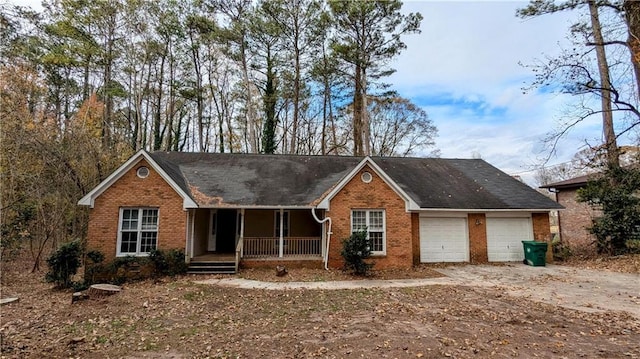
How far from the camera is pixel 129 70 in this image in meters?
23.8

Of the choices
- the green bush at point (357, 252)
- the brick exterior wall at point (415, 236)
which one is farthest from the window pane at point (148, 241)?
the brick exterior wall at point (415, 236)

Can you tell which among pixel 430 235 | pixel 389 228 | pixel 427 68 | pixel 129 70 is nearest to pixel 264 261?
pixel 389 228

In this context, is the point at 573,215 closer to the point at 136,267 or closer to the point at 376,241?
the point at 376,241

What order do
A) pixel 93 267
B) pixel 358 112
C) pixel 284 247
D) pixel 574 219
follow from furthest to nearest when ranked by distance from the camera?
pixel 358 112, pixel 574 219, pixel 284 247, pixel 93 267

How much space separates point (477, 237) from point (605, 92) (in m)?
9.25

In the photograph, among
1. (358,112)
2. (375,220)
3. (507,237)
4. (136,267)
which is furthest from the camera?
(358,112)

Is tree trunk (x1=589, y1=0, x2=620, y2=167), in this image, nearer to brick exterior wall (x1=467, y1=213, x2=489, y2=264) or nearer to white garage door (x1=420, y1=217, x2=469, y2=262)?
brick exterior wall (x1=467, y1=213, x2=489, y2=264)

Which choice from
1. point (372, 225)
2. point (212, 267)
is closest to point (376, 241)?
point (372, 225)

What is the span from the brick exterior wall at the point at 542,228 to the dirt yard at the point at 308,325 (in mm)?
7028

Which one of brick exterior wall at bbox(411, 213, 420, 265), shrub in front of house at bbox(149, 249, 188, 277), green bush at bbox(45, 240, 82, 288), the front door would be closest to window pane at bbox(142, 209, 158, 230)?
shrub in front of house at bbox(149, 249, 188, 277)

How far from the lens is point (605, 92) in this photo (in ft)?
51.1

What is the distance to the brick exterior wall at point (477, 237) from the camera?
49.0 feet

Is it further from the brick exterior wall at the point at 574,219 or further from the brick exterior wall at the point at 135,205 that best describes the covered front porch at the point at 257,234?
the brick exterior wall at the point at 574,219

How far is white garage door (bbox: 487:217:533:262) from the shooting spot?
15164mm
